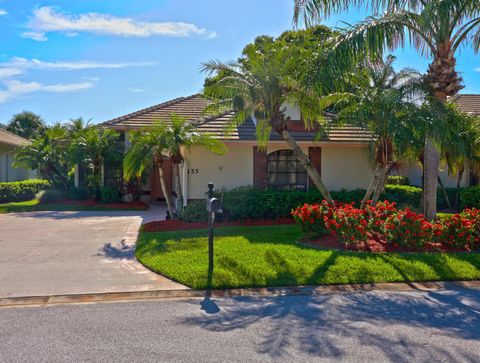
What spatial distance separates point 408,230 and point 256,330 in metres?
4.94

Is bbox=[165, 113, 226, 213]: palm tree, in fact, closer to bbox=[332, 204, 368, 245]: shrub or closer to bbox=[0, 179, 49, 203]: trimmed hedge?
bbox=[332, 204, 368, 245]: shrub

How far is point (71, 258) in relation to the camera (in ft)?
29.8

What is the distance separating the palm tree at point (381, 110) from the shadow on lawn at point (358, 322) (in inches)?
158

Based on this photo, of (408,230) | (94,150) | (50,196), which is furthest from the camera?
(50,196)

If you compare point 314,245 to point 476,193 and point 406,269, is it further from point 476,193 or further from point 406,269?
point 476,193

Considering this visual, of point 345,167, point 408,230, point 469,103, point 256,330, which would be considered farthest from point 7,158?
point 469,103

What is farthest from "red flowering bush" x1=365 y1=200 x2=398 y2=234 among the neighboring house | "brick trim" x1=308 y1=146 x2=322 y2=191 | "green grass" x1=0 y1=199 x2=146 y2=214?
the neighboring house

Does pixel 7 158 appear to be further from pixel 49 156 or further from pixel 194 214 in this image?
pixel 194 214

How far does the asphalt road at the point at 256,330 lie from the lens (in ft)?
14.8

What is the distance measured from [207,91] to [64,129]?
12.4m

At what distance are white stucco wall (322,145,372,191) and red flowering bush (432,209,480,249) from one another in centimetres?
671

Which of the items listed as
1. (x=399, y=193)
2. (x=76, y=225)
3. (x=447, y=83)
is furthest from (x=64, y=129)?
(x=447, y=83)

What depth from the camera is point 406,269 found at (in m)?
7.68

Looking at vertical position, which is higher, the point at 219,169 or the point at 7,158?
the point at 7,158
